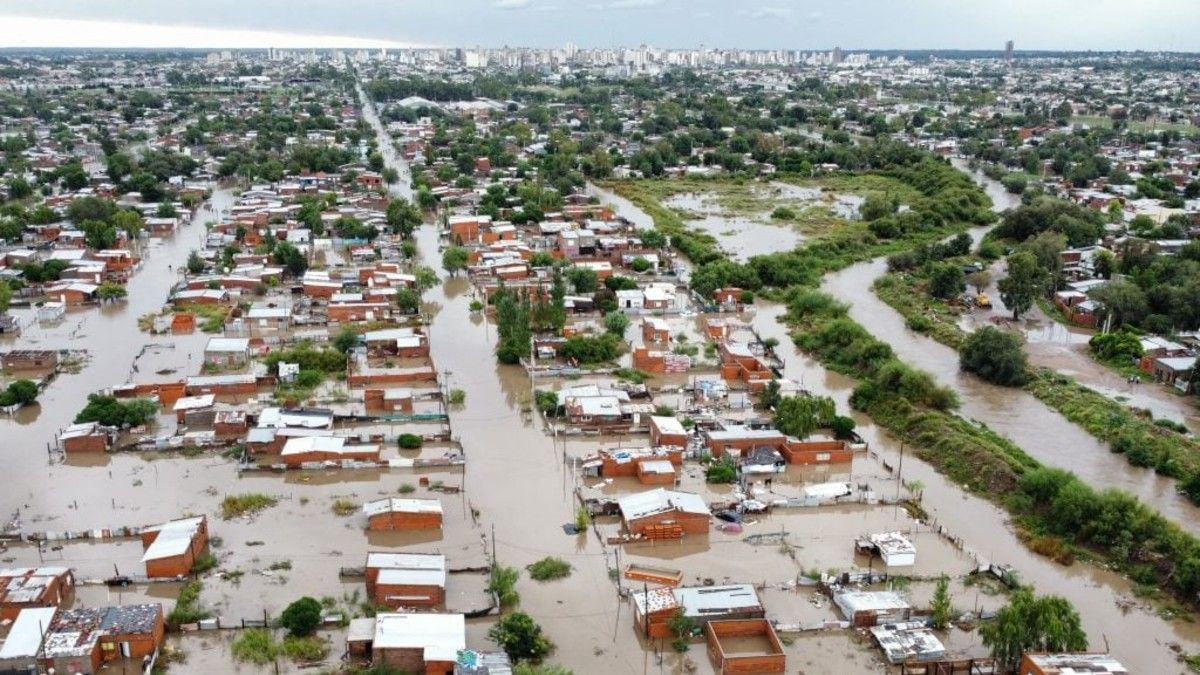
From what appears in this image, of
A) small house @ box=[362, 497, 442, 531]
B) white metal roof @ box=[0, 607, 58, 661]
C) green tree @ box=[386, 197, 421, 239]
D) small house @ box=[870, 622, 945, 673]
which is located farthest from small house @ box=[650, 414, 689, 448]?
green tree @ box=[386, 197, 421, 239]

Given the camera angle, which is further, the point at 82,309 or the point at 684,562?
the point at 82,309

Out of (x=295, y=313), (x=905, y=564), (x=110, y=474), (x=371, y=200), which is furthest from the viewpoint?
(x=371, y=200)

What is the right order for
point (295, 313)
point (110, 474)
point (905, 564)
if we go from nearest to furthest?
point (905, 564), point (110, 474), point (295, 313)

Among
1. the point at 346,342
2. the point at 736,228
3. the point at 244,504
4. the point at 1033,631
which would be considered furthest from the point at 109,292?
the point at 1033,631

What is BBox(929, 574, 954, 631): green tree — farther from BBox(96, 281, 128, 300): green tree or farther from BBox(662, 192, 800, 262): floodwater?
BBox(96, 281, 128, 300): green tree

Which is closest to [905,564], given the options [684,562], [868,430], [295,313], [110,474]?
[684,562]

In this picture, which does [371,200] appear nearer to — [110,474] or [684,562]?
[110,474]

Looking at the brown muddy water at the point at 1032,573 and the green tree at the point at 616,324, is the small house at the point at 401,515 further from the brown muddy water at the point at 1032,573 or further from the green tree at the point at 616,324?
the green tree at the point at 616,324
